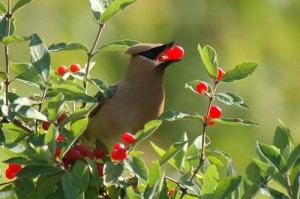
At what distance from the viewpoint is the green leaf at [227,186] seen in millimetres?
2232

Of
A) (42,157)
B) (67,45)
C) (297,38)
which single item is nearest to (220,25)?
(297,38)

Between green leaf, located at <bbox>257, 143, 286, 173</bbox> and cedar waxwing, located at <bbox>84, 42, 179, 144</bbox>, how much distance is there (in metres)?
1.05

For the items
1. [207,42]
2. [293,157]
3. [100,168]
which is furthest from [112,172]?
[207,42]

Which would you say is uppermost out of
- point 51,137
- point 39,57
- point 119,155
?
point 39,57

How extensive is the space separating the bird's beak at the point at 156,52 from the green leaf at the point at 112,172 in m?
1.09

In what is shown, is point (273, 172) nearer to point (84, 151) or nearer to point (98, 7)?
point (84, 151)

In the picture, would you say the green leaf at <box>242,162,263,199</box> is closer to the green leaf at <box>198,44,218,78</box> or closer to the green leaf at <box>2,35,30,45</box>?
the green leaf at <box>198,44,218,78</box>

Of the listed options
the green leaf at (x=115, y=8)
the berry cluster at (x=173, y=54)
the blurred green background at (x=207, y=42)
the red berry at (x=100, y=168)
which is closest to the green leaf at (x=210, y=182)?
the red berry at (x=100, y=168)

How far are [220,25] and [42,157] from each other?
458cm

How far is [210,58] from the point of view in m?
2.45

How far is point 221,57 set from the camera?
6035 millimetres

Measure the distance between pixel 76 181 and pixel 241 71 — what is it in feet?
2.05

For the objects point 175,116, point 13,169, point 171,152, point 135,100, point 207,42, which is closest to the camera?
point 171,152

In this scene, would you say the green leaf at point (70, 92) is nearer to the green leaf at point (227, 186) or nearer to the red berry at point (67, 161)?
the red berry at point (67, 161)
